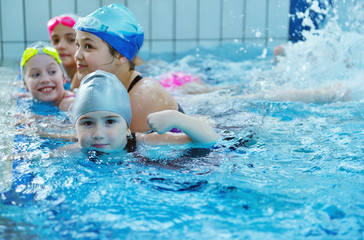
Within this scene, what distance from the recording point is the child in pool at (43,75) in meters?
4.30

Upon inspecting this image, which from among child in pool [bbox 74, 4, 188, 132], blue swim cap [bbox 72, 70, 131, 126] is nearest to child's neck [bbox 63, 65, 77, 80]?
child in pool [bbox 74, 4, 188, 132]

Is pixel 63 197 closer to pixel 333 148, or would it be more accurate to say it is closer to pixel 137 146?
pixel 137 146

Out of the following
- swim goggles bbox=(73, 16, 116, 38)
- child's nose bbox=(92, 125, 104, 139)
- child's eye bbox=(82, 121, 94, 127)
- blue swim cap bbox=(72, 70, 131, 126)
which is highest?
swim goggles bbox=(73, 16, 116, 38)

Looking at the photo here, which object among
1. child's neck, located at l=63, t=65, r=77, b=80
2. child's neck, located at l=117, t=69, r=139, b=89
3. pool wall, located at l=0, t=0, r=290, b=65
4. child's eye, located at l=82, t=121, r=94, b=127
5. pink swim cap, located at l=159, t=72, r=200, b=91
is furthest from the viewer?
pool wall, located at l=0, t=0, r=290, b=65

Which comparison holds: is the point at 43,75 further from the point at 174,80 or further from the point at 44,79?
the point at 174,80

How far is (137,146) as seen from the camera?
281cm

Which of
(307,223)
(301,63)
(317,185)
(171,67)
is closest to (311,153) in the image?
(317,185)

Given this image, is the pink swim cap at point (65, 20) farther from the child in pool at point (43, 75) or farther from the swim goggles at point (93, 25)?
the swim goggles at point (93, 25)

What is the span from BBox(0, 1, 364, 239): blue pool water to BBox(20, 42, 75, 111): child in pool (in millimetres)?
639

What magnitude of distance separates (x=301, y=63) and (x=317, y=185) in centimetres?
400

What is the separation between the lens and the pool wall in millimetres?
7184

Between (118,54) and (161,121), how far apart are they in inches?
30.3

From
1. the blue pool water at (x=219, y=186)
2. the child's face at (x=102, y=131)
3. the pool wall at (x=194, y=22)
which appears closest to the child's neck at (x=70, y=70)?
the pool wall at (x=194, y=22)

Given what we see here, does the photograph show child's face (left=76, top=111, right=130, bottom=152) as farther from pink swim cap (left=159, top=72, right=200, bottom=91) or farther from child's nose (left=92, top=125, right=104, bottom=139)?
pink swim cap (left=159, top=72, right=200, bottom=91)
